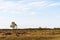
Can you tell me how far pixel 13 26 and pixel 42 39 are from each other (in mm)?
72908

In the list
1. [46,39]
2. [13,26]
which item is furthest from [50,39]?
[13,26]

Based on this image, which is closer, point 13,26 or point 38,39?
point 38,39

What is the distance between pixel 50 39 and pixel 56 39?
1.53 m

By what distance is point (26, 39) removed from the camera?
48938 mm

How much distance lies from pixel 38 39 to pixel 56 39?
4391mm

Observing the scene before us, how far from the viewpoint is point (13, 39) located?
49000 mm

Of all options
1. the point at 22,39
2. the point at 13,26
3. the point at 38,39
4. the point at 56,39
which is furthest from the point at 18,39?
the point at 13,26

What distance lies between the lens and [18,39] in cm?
4912

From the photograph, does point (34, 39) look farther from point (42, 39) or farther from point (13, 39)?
point (13, 39)

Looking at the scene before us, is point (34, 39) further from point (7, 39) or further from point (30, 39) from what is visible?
point (7, 39)

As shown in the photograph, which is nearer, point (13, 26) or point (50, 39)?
point (50, 39)

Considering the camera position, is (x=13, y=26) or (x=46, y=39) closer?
(x=46, y=39)

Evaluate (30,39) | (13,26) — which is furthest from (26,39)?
(13,26)

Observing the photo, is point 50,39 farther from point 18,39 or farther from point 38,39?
point 18,39
